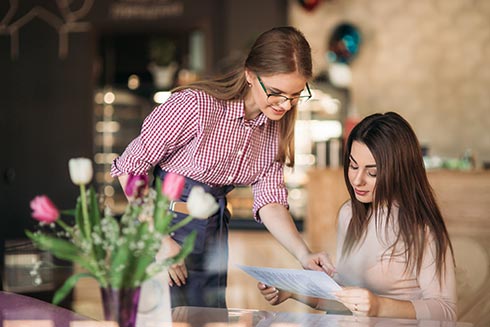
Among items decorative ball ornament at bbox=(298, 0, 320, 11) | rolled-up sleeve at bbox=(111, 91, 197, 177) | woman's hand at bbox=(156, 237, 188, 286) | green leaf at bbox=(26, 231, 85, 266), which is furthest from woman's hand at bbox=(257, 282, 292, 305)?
decorative ball ornament at bbox=(298, 0, 320, 11)

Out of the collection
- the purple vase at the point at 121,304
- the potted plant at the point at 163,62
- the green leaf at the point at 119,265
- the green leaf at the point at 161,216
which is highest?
the potted plant at the point at 163,62

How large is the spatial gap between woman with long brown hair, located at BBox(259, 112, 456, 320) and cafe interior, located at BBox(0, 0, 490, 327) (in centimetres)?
353

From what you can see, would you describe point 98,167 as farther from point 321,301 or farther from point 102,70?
point 321,301

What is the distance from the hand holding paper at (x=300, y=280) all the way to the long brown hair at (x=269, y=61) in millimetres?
560

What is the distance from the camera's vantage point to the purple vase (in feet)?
4.93

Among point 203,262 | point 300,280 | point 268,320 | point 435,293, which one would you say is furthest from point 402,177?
Result: point 203,262

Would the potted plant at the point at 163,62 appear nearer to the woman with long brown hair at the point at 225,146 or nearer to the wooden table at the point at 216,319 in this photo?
the woman with long brown hair at the point at 225,146

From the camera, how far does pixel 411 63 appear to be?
6992mm

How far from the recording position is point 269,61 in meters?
2.18

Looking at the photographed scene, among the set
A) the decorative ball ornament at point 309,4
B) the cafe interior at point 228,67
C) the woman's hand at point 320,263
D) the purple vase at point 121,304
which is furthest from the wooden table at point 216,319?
the decorative ball ornament at point 309,4

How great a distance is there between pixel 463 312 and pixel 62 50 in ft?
19.0

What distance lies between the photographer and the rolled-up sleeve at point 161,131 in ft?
7.42

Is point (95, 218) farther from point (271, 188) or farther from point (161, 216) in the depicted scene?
point (271, 188)

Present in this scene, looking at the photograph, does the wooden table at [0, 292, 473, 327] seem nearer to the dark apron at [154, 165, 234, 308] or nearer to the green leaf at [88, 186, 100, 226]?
the dark apron at [154, 165, 234, 308]
